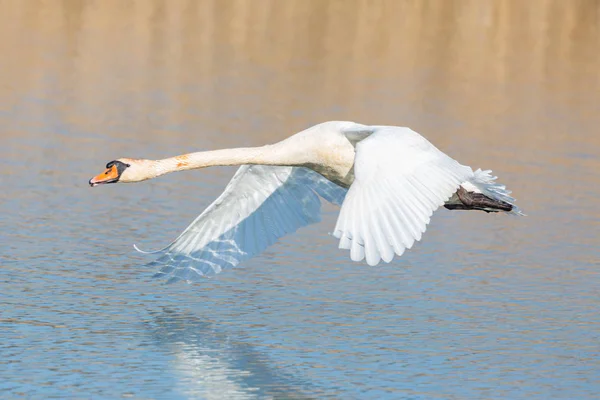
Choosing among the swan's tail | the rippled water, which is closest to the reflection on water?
the rippled water

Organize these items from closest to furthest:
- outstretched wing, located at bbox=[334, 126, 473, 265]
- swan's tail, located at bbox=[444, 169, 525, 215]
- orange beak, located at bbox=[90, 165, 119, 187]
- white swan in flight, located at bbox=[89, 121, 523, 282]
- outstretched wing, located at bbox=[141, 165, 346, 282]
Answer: outstretched wing, located at bbox=[334, 126, 473, 265]
white swan in flight, located at bbox=[89, 121, 523, 282]
orange beak, located at bbox=[90, 165, 119, 187]
swan's tail, located at bbox=[444, 169, 525, 215]
outstretched wing, located at bbox=[141, 165, 346, 282]

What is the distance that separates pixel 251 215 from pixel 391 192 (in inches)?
106

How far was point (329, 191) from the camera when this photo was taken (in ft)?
36.4

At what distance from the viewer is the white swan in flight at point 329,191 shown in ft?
27.1

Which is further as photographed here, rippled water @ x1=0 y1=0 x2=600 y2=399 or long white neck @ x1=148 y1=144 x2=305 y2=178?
long white neck @ x1=148 y1=144 x2=305 y2=178

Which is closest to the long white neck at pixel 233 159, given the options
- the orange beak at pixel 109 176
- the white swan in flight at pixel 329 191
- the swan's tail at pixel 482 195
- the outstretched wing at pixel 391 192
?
the white swan in flight at pixel 329 191

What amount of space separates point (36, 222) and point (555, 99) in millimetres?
10681

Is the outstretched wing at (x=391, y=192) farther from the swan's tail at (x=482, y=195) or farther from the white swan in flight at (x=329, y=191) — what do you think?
the swan's tail at (x=482, y=195)

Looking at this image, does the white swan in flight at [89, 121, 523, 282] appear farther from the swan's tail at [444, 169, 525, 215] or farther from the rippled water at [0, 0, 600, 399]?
the rippled water at [0, 0, 600, 399]

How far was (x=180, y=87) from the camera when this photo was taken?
1986 centimetres

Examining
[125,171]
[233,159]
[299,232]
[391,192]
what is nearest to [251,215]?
[233,159]

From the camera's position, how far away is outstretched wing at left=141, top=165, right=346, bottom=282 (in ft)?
35.8

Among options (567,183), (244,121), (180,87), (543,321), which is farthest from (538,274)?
(180,87)

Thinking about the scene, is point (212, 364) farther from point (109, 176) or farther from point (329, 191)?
point (329, 191)
